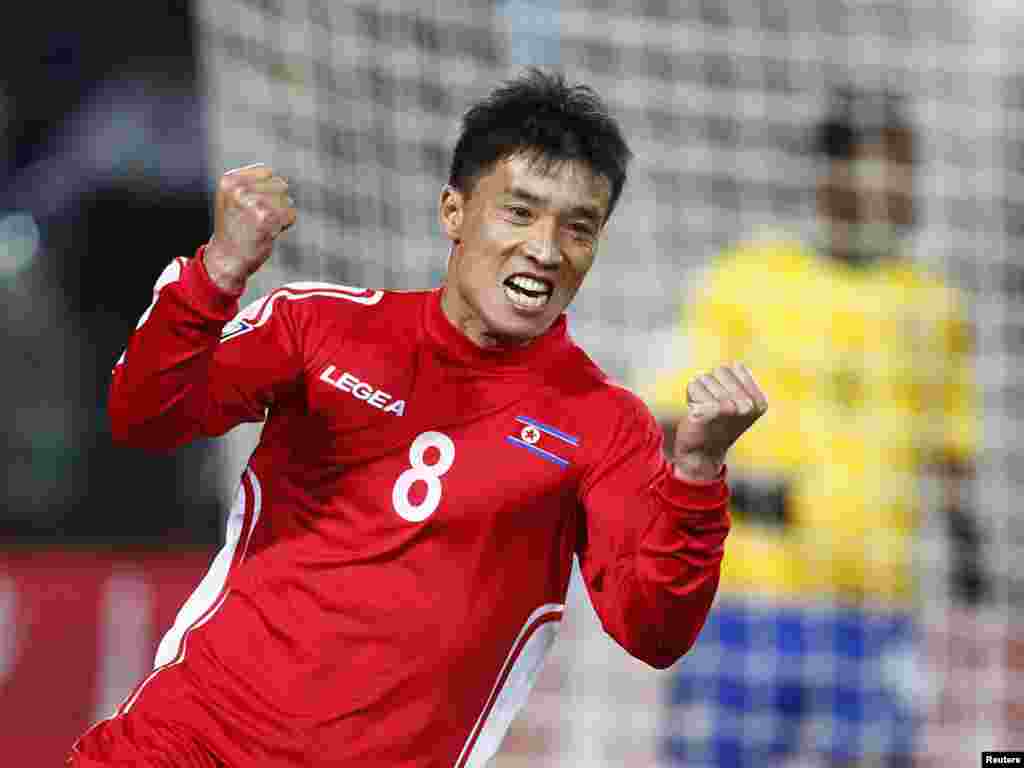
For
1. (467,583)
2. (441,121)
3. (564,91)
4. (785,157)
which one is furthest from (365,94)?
(467,583)

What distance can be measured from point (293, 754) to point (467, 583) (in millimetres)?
345

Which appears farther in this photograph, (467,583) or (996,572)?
(996,572)

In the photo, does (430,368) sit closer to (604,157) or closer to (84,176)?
(604,157)

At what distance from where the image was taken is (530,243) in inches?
106

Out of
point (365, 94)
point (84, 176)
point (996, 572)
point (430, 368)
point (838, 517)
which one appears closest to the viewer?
point (430, 368)

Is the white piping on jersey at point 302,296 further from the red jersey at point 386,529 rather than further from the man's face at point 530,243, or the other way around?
the man's face at point 530,243

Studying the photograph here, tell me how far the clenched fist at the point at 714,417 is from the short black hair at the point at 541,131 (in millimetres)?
467

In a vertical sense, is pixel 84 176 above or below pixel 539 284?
below

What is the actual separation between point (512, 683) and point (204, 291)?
2.51ft

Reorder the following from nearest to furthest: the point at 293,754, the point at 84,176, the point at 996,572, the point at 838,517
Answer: the point at 293,754, the point at 838,517, the point at 996,572, the point at 84,176

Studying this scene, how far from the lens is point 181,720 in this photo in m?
2.66

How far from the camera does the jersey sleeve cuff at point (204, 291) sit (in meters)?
2.52

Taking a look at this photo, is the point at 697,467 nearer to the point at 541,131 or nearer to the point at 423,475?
the point at 423,475

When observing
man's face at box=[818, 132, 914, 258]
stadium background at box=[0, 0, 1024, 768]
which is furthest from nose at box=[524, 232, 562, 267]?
man's face at box=[818, 132, 914, 258]
